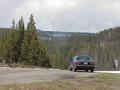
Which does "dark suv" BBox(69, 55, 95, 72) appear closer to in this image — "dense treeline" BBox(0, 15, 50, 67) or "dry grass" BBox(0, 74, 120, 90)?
"dry grass" BBox(0, 74, 120, 90)

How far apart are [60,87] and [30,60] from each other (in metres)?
62.3

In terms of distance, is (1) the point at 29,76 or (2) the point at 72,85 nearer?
(2) the point at 72,85

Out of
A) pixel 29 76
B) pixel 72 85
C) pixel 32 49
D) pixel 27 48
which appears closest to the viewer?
pixel 72 85

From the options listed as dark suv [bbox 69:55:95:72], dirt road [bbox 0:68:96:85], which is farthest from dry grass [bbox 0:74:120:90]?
dark suv [bbox 69:55:95:72]

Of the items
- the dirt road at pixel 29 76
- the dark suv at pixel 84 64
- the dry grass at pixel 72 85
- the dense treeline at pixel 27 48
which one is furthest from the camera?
the dense treeline at pixel 27 48

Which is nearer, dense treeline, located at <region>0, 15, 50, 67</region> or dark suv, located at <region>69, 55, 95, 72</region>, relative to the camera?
dark suv, located at <region>69, 55, 95, 72</region>

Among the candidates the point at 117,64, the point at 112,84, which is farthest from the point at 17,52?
the point at 112,84

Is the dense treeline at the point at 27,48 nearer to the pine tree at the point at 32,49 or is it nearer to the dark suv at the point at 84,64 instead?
the pine tree at the point at 32,49

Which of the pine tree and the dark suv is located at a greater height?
the pine tree

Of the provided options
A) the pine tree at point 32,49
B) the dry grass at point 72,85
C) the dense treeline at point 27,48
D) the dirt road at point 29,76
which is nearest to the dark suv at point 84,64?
the dirt road at point 29,76

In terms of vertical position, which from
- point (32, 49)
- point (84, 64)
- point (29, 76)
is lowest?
point (29, 76)

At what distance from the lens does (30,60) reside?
8338 cm

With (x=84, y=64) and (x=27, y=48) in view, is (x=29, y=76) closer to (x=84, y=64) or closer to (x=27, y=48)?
(x=84, y=64)

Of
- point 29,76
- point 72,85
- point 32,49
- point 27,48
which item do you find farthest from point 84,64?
point 32,49
